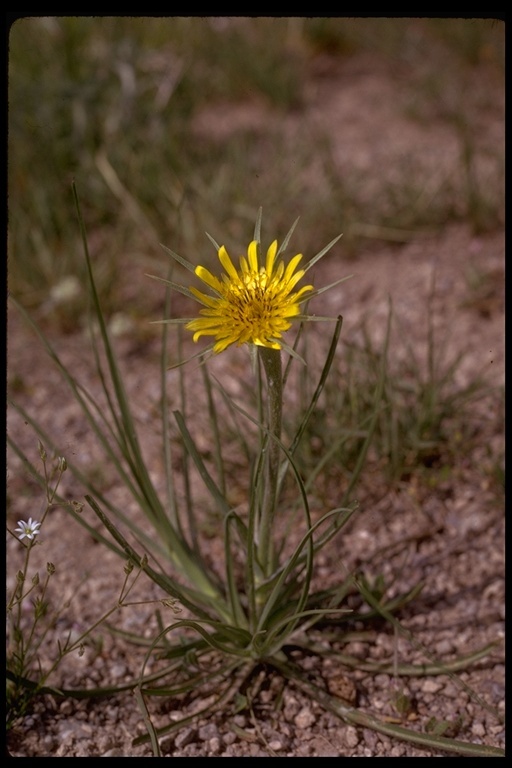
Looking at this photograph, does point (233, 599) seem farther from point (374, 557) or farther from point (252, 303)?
point (252, 303)

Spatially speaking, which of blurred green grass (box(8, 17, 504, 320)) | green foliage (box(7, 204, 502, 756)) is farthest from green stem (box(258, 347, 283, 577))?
blurred green grass (box(8, 17, 504, 320))

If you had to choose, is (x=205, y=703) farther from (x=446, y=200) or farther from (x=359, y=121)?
(x=359, y=121)

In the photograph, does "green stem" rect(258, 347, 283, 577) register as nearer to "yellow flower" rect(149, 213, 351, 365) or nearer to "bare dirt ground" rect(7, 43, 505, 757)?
"yellow flower" rect(149, 213, 351, 365)

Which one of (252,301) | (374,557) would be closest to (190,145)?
(374,557)

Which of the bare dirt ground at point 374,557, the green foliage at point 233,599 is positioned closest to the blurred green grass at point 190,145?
the bare dirt ground at point 374,557
